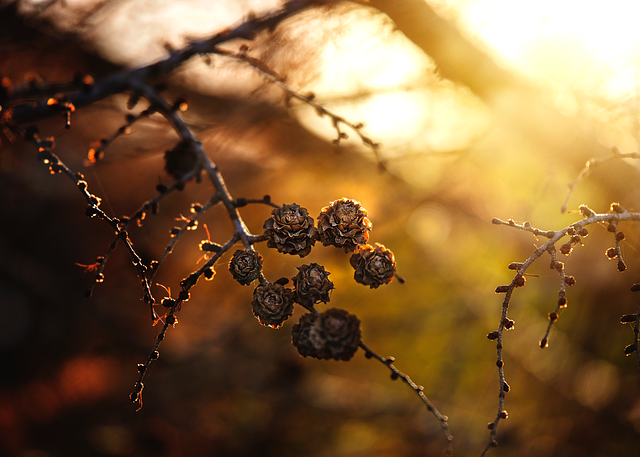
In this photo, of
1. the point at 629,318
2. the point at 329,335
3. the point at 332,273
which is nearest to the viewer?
the point at 329,335

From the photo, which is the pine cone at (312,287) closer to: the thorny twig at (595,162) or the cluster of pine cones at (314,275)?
the cluster of pine cones at (314,275)

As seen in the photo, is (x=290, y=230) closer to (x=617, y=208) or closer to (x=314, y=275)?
(x=314, y=275)

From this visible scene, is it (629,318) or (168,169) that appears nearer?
(629,318)

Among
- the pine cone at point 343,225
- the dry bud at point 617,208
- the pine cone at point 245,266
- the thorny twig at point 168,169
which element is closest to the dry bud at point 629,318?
the dry bud at point 617,208

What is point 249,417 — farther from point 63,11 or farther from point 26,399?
point 63,11

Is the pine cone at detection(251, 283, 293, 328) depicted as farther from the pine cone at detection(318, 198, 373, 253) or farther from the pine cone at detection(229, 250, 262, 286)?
the pine cone at detection(318, 198, 373, 253)

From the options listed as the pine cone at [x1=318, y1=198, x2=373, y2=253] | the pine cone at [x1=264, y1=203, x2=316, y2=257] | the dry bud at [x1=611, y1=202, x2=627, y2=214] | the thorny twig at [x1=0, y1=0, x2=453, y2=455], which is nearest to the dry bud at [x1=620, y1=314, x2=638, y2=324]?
the dry bud at [x1=611, y1=202, x2=627, y2=214]

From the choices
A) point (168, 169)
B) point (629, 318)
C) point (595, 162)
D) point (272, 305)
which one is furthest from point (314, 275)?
point (595, 162)
